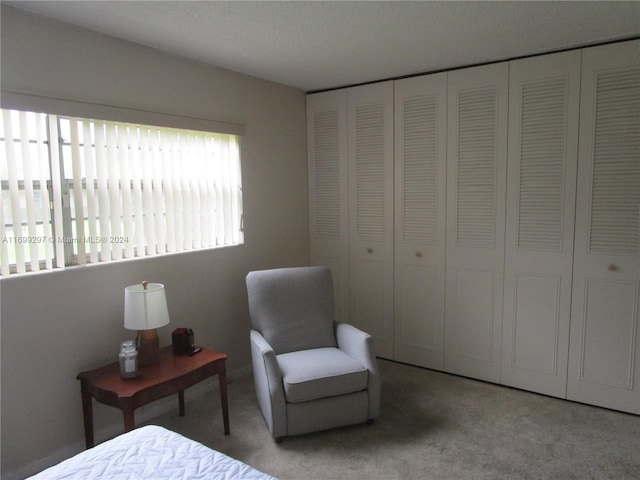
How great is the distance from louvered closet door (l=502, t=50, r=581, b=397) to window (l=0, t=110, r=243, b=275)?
2039 millimetres

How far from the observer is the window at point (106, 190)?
2.25m

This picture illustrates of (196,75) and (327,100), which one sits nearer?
(196,75)

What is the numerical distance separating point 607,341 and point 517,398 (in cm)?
69

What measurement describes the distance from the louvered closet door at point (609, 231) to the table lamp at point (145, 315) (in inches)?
103

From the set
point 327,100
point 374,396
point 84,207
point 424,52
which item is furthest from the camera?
point 327,100

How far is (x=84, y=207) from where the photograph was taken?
253cm

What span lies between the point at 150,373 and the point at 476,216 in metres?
2.40

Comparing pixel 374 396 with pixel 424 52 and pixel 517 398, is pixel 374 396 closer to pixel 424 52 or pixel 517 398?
pixel 517 398

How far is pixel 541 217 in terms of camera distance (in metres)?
3.03

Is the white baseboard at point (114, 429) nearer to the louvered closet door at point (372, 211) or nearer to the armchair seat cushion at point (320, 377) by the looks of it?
the armchair seat cushion at point (320, 377)

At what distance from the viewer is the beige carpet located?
2.32 m

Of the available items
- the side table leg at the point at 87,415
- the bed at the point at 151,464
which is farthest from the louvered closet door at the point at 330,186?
the bed at the point at 151,464

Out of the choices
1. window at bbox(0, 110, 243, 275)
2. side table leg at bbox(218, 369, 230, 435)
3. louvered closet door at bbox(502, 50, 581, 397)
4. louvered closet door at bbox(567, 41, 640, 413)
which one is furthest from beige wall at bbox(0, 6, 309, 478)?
louvered closet door at bbox(567, 41, 640, 413)

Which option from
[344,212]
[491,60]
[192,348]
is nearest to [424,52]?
[491,60]
